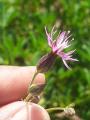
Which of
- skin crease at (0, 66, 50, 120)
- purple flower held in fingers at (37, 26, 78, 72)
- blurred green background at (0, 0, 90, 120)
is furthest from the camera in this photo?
blurred green background at (0, 0, 90, 120)

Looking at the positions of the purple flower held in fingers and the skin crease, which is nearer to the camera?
the purple flower held in fingers

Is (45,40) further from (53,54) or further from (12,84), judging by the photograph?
(53,54)

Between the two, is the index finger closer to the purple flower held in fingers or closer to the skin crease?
the skin crease

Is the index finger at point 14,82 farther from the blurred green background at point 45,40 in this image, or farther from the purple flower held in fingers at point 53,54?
the blurred green background at point 45,40

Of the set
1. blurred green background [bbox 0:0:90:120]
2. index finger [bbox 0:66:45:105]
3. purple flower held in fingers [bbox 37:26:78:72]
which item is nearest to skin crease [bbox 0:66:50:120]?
index finger [bbox 0:66:45:105]

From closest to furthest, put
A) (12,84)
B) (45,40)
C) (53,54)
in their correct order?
(53,54), (12,84), (45,40)

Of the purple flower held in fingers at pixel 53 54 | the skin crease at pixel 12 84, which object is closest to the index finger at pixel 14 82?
the skin crease at pixel 12 84

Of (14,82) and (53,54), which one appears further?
(14,82)

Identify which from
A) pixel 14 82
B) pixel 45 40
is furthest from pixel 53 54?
pixel 45 40
